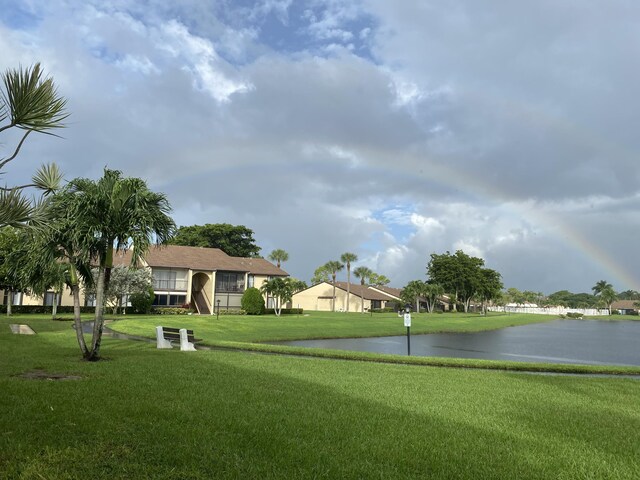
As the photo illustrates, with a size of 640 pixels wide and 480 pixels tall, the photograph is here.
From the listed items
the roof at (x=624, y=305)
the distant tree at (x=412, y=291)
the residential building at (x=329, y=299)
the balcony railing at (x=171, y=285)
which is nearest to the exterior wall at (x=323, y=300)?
the residential building at (x=329, y=299)

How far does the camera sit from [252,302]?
58.9 meters

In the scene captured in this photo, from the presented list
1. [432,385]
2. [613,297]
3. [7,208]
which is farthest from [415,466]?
[613,297]

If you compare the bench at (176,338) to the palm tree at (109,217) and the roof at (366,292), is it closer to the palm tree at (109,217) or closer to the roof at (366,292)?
the palm tree at (109,217)

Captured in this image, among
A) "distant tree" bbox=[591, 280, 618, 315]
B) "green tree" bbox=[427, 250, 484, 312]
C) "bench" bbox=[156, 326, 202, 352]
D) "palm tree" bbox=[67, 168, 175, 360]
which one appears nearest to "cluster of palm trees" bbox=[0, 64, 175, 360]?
"palm tree" bbox=[67, 168, 175, 360]

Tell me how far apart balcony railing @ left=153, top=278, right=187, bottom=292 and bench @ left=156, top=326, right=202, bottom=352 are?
4168 centimetres

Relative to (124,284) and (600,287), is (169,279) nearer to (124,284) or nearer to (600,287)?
(124,284)

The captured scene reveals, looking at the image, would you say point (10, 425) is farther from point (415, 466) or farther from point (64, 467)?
point (415, 466)

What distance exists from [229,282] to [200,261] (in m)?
4.57

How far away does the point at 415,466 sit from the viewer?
5168mm

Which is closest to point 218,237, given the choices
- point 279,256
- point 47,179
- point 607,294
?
point 279,256

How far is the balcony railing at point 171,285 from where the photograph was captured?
2356 inches

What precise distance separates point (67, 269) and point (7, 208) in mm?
8868

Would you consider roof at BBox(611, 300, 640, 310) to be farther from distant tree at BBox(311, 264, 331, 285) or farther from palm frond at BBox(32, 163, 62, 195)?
palm frond at BBox(32, 163, 62, 195)

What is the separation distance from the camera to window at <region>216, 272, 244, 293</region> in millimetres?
65000
